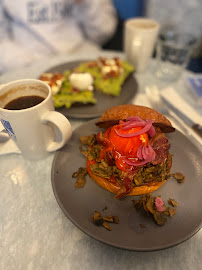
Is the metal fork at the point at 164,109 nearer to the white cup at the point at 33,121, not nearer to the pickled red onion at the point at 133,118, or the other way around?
the pickled red onion at the point at 133,118

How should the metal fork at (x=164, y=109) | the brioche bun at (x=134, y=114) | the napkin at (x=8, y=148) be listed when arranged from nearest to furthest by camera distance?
the brioche bun at (x=134, y=114), the napkin at (x=8, y=148), the metal fork at (x=164, y=109)

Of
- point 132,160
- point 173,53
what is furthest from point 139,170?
point 173,53

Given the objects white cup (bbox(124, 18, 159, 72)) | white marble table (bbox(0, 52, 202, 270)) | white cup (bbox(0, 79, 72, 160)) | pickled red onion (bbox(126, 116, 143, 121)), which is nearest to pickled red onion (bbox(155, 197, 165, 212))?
white marble table (bbox(0, 52, 202, 270))

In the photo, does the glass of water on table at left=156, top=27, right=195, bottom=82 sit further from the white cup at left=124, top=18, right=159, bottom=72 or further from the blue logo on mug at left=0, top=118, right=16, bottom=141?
the blue logo on mug at left=0, top=118, right=16, bottom=141

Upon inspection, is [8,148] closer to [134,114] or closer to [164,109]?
[134,114]

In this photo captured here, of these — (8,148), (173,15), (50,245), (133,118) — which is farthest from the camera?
(173,15)

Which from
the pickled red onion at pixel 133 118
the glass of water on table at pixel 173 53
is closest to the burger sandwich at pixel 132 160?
the pickled red onion at pixel 133 118

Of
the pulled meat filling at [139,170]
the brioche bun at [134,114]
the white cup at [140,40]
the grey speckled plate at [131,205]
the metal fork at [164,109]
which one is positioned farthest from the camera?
the white cup at [140,40]
